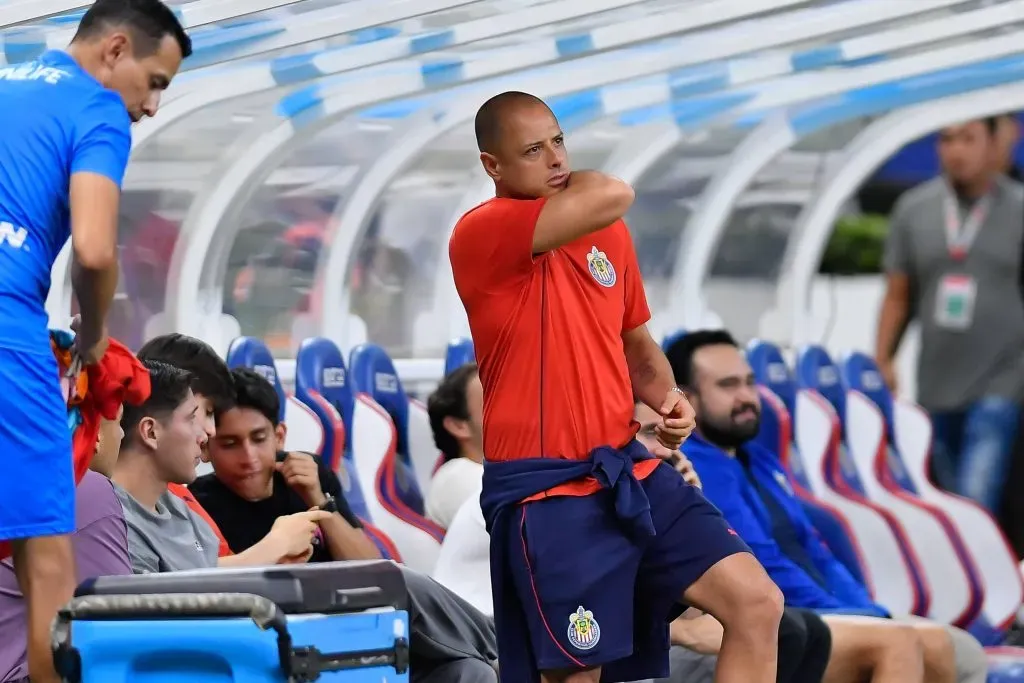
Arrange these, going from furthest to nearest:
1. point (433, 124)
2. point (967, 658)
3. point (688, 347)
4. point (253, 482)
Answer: point (433, 124) < point (688, 347) < point (967, 658) < point (253, 482)

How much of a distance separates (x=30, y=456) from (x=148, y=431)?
78cm

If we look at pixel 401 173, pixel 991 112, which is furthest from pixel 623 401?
pixel 991 112

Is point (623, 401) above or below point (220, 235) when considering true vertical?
below

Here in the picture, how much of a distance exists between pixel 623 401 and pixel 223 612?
982 mm

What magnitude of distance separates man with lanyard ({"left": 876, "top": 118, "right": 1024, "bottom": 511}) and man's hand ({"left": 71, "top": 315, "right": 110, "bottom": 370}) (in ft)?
21.6

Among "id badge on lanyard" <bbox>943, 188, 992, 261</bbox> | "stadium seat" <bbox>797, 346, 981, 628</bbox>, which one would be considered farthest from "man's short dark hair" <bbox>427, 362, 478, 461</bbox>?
"id badge on lanyard" <bbox>943, 188, 992, 261</bbox>

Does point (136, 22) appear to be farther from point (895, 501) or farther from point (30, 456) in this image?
point (895, 501)

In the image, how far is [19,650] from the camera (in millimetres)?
3504

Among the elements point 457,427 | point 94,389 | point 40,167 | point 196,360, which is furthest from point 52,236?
point 457,427

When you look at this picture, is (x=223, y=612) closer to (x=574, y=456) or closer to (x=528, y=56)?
(x=574, y=456)

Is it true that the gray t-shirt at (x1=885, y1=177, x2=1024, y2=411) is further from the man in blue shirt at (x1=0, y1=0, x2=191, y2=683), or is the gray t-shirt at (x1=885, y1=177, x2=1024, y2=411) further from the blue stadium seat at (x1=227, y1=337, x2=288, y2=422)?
the man in blue shirt at (x1=0, y1=0, x2=191, y2=683)

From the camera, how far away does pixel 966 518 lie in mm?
6863

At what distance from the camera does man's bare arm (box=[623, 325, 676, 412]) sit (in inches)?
151

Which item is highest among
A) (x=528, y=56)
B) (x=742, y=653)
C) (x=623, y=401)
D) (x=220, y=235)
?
(x=528, y=56)
